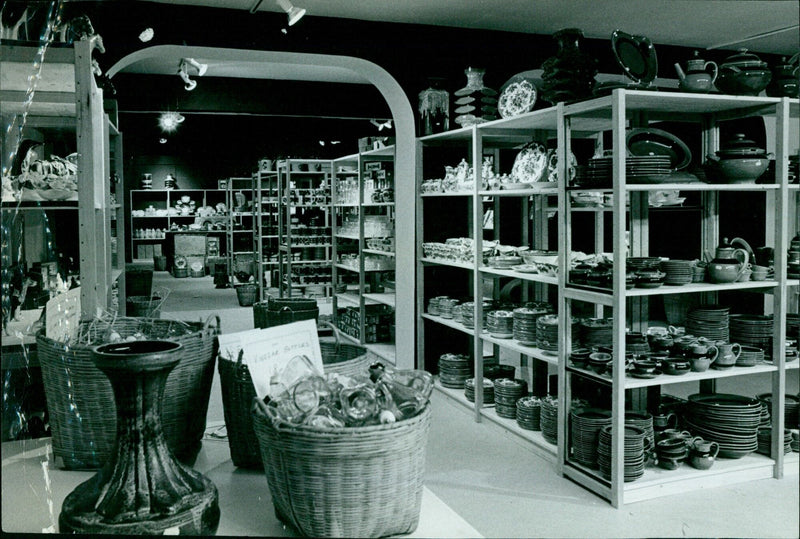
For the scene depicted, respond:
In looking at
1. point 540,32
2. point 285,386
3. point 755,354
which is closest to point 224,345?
point 285,386

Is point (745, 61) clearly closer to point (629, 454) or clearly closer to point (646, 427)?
point (646, 427)

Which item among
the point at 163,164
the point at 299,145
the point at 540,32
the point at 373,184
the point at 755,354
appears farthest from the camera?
the point at 163,164

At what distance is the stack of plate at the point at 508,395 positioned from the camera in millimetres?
4980

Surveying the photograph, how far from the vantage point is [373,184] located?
25.4ft

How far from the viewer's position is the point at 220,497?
167 cm

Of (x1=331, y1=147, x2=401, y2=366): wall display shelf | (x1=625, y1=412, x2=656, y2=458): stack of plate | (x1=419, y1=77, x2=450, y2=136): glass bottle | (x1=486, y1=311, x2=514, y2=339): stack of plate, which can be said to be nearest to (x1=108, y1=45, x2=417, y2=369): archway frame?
(x1=419, y1=77, x2=450, y2=136): glass bottle

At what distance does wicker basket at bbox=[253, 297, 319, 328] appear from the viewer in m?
6.52

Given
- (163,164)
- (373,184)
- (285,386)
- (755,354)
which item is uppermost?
(163,164)

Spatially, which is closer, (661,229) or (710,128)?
(710,128)

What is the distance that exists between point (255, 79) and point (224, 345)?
8060 mm

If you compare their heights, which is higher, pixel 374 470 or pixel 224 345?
pixel 224 345

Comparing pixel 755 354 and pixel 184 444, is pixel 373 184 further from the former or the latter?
pixel 184 444

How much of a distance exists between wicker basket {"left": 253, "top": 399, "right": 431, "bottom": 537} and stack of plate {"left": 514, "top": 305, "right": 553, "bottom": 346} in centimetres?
336

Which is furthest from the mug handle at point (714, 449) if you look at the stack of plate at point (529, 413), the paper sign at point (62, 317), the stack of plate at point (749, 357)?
the paper sign at point (62, 317)
